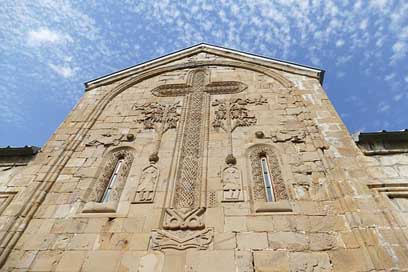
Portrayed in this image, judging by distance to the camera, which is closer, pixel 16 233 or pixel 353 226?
pixel 353 226

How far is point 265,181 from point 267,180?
0.17 feet

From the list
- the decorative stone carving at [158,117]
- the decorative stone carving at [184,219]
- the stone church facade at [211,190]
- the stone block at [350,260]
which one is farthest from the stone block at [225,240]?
the decorative stone carving at [158,117]

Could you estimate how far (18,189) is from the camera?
17.6ft

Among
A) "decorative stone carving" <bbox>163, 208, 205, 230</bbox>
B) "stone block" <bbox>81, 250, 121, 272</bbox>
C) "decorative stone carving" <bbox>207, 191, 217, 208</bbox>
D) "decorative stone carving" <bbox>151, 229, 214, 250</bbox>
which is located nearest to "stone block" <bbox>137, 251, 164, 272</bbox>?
"decorative stone carving" <bbox>151, 229, 214, 250</bbox>

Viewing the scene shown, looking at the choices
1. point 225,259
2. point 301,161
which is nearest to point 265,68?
point 301,161

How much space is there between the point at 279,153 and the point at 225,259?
→ 2.61m

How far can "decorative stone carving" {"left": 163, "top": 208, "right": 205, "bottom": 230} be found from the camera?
4414 millimetres

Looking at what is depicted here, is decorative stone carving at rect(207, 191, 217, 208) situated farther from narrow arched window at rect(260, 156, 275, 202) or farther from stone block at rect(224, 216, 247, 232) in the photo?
narrow arched window at rect(260, 156, 275, 202)

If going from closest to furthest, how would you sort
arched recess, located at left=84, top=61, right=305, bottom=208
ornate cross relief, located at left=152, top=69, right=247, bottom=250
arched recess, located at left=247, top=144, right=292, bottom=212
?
ornate cross relief, located at left=152, top=69, right=247, bottom=250, arched recess, located at left=247, top=144, right=292, bottom=212, arched recess, located at left=84, top=61, right=305, bottom=208

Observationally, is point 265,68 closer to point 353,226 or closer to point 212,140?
point 212,140

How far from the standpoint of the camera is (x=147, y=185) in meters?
5.27

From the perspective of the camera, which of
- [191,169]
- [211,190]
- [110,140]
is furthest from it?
[110,140]

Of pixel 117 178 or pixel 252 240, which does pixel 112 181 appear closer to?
pixel 117 178

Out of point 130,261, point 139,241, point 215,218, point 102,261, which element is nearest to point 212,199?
point 215,218
